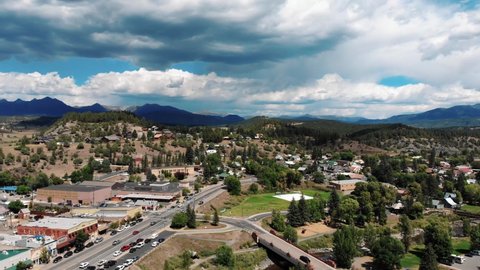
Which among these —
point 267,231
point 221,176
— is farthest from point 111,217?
point 221,176

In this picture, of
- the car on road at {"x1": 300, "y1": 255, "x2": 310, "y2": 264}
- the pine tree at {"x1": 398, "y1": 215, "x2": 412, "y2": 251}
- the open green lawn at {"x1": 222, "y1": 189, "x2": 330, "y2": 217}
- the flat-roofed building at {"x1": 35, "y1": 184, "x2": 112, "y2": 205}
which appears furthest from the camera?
the flat-roofed building at {"x1": 35, "y1": 184, "x2": 112, "y2": 205}

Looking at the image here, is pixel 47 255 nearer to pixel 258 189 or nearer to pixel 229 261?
pixel 229 261

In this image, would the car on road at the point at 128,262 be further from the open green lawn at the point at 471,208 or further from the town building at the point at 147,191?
the open green lawn at the point at 471,208

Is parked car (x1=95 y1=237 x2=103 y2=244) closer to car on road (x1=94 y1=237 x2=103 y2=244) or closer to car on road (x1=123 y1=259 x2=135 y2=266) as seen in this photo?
car on road (x1=94 y1=237 x2=103 y2=244)

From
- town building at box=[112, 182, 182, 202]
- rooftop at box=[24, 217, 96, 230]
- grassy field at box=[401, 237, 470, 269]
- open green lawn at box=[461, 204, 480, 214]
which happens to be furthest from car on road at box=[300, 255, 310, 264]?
open green lawn at box=[461, 204, 480, 214]

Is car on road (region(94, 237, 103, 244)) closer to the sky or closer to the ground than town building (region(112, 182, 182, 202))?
closer to the ground

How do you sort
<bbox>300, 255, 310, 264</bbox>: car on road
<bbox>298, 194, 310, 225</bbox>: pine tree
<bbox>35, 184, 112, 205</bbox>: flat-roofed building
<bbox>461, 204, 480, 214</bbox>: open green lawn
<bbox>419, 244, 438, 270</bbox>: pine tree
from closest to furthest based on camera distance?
<bbox>300, 255, 310, 264</bbox>: car on road, <bbox>419, 244, 438, 270</bbox>: pine tree, <bbox>298, 194, 310, 225</bbox>: pine tree, <bbox>35, 184, 112, 205</bbox>: flat-roofed building, <bbox>461, 204, 480, 214</bbox>: open green lawn

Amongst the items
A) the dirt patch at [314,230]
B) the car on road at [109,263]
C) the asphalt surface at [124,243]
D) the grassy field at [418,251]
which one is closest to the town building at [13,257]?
the asphalt surface at [124,243]
